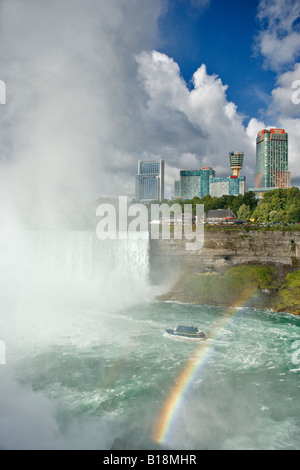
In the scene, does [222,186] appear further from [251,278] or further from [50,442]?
[50,442]

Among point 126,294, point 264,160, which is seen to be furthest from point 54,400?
point 264,160

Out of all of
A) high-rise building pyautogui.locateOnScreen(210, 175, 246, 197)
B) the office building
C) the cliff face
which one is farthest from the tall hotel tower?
the cliff face

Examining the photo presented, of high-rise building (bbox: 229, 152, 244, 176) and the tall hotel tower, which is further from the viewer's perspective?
the tall hotel tower

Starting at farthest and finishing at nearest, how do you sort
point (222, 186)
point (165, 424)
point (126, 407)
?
point (222, 186) < point (126, 407) < point (165, 424)

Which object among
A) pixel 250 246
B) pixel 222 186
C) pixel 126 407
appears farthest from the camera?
pixel 222 186

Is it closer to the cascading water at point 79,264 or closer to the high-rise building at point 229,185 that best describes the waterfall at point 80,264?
the cascading water at point 79,264

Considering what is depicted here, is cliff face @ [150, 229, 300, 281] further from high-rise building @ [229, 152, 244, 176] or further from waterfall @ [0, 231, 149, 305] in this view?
high-rise building @ [229, 152, 244, 176]

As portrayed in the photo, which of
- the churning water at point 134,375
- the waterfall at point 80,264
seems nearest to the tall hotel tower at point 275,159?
the waterfall at point 80,264
